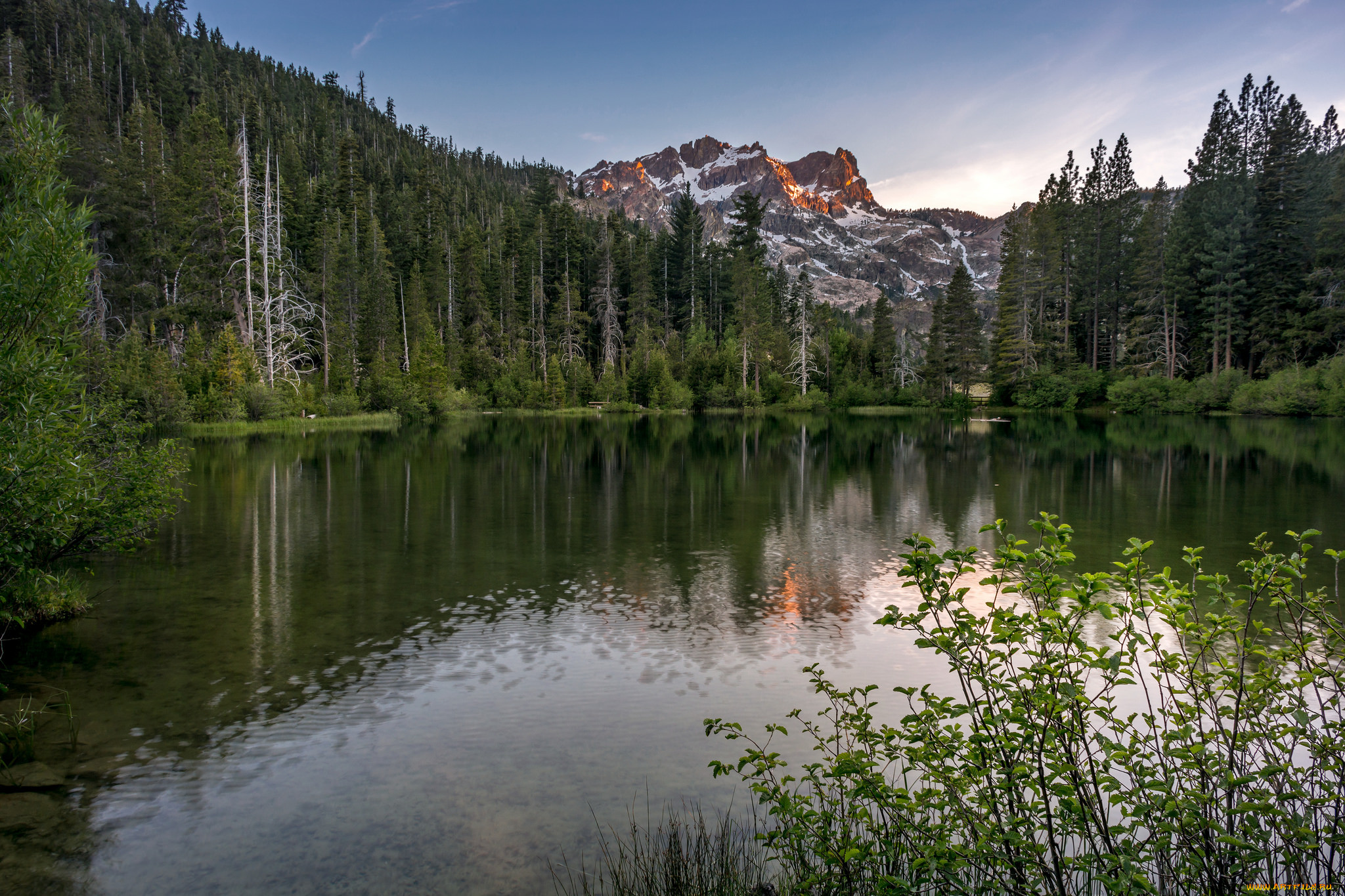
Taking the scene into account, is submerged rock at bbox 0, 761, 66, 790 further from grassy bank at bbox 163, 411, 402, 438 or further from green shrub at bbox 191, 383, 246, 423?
green shrub at bbox 191, 383, 246, 423

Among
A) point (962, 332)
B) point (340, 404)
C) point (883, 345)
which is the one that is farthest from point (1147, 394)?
point (340, 404)

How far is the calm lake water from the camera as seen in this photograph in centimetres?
587

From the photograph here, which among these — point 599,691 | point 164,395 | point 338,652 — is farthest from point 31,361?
point 164,395

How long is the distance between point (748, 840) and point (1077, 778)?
112 inches

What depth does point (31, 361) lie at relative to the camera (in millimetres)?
8555

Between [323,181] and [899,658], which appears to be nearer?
[899,658]

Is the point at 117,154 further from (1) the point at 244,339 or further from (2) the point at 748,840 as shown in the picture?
(2) the point at 748,840

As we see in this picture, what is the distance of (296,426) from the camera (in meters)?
50.2

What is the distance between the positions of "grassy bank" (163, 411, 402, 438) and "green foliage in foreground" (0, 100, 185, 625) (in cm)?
3071

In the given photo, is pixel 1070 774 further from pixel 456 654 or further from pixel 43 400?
pixel 43 400

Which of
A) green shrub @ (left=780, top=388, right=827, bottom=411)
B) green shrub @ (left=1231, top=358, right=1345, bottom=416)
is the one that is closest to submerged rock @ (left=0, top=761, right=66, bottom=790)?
green shrub @ (left=1231, top=358, right=1345, bottom=416)

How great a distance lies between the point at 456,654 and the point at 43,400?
573cm

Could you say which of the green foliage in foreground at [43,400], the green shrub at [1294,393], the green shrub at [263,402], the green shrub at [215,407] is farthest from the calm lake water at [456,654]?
the green shrub at [1294,393]

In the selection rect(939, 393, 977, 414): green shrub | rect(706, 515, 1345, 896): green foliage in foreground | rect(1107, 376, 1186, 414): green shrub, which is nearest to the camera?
rect(706, 515, 1345, 896): green foliage in foreground
